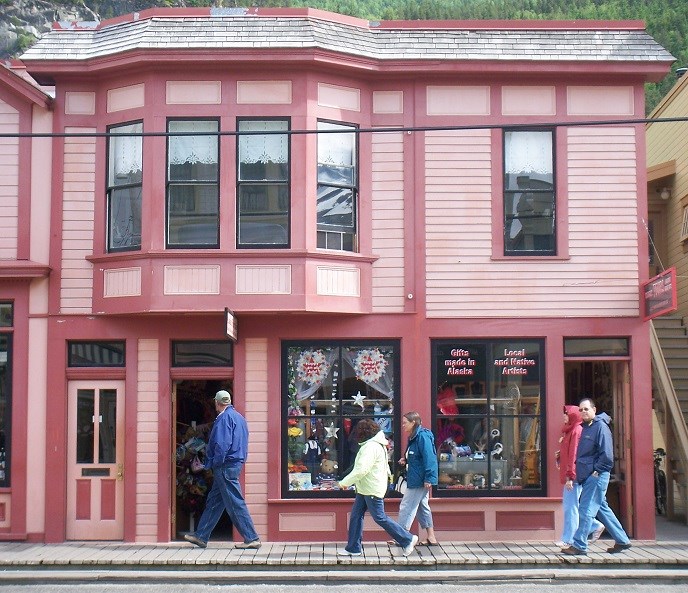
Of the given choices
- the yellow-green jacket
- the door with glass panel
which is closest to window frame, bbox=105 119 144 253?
the door with glass panel

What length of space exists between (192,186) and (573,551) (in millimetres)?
7212

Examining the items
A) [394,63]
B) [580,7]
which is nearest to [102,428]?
[394,63]

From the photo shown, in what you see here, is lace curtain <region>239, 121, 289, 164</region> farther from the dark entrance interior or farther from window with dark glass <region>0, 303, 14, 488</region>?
window with dark glass <region>0, 303, 14, 488</region>

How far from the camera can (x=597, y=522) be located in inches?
535

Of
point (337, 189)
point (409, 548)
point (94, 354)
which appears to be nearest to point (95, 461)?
point (94, 354)

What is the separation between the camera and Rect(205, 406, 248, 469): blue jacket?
1316 cm

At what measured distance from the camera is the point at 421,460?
13195 millimetres

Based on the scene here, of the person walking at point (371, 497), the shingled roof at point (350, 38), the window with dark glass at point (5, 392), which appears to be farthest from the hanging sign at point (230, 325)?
the shingled roof at point (350, 38)

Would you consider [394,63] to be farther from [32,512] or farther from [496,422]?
[32,512]

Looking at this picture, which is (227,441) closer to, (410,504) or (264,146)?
(410,504)

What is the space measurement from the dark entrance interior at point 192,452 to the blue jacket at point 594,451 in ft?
16.7

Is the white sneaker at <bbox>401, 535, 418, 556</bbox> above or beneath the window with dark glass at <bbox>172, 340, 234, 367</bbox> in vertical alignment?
beneath

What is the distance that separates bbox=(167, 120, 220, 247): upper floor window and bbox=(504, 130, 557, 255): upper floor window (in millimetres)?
4286

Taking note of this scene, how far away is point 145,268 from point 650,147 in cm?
1366
